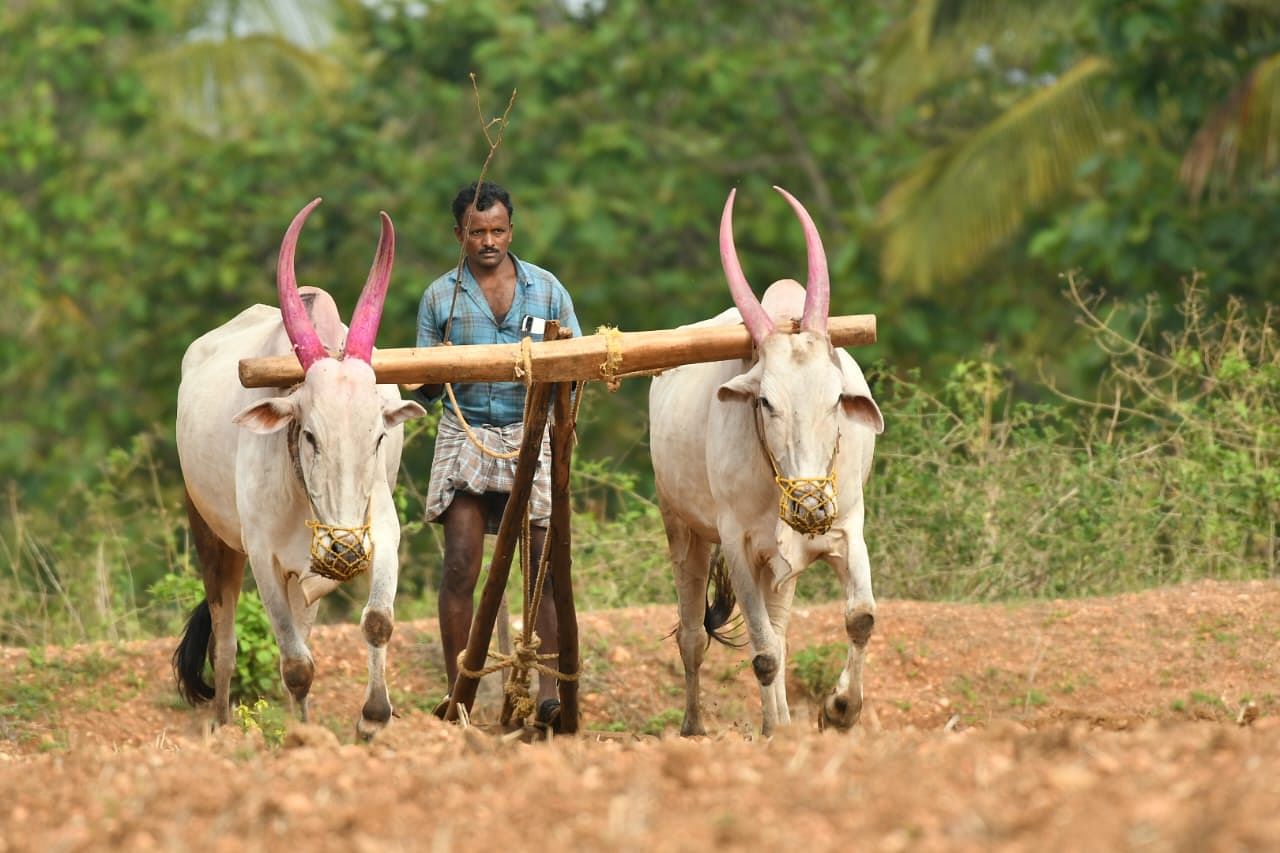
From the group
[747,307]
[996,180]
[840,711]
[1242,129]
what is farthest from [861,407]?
[996,180]

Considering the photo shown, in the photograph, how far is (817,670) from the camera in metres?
7.42

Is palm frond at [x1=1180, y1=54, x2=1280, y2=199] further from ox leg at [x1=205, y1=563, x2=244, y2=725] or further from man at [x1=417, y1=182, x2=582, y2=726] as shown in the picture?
ox leg at [x1=205, y1=563, x2=244, y2=725]

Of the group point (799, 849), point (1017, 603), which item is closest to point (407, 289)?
point (1017, 603)

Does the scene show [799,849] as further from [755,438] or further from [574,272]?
[574,272]

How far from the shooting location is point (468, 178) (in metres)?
14.0

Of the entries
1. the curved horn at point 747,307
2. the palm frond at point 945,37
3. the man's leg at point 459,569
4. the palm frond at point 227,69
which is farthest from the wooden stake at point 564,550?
the palm frond at point 227,69

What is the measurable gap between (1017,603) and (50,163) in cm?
1023

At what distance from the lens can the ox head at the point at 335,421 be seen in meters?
5.44

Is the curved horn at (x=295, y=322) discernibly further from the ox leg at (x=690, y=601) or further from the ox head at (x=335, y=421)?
the ox leg at (x=690, y=601)

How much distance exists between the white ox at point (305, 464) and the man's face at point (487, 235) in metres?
0.55

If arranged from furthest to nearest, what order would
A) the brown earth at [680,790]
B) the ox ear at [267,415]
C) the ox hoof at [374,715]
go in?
the ox hoof at [374,715]
the ox ear at [267,415]
the brown earth at [680,790]

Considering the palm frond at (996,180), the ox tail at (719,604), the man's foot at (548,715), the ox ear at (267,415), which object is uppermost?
the palm frond at (996,180)

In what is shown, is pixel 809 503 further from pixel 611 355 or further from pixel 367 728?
pixel 367 728

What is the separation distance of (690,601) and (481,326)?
1299 mm
